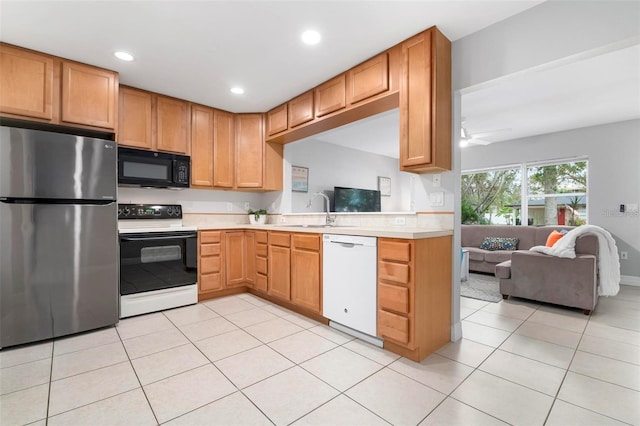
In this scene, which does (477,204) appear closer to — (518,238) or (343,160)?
(518,238)

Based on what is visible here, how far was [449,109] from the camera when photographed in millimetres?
2373

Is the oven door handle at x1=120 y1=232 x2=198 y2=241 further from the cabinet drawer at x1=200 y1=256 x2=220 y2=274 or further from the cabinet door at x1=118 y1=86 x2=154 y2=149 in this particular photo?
the cabinet door at x1=118 y1=86 x2=154 y2=149

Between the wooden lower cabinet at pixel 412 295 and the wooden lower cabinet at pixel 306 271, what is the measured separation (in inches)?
27.8

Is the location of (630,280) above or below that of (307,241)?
below

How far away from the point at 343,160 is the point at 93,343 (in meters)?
5.06

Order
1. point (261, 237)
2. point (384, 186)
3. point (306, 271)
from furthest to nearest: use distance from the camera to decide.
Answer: point (384, 186), point (261, 237), point (306, 271)

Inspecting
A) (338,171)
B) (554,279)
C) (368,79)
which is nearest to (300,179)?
(338,171)

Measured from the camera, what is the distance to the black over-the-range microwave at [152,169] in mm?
3131

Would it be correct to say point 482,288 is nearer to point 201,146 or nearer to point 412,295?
point 412,295

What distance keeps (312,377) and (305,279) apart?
1097mm

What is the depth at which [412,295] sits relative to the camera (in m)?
2.00

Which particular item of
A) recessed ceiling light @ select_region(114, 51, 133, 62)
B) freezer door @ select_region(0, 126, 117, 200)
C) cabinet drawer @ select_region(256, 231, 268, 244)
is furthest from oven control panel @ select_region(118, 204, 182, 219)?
recessed ceiling light @ select_region(114, 51, 133, 62)

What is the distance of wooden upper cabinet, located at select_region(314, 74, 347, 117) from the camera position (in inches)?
113

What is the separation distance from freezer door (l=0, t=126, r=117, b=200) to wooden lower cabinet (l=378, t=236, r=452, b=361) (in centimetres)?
256
